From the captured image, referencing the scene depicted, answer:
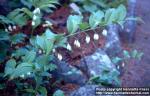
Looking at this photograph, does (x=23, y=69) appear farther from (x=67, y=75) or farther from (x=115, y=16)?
(x=67, y=75)

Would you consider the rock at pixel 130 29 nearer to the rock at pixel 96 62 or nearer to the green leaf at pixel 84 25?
the rock at pixel 96 62

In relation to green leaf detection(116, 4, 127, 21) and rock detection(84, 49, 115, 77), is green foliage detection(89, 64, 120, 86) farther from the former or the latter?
green leaf detection(116, 4, 127, 21)

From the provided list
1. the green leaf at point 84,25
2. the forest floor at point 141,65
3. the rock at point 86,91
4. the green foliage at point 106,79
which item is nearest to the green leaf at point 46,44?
the green leaf at point 84,25

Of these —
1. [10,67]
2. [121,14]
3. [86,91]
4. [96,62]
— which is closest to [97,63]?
[96,62]

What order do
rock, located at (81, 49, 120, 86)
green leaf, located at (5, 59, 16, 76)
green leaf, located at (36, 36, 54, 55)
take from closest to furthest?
green leaf, located at (36, 36, 54, 55)
green leaf, located at (5, 59, 16, 76)
rock, located at (81, 49, 120, 86)

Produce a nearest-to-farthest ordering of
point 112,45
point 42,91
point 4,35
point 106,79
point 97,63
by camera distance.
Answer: point 42,91 < point 4,35 < point 106,79 < point 97,63 < point 112,45

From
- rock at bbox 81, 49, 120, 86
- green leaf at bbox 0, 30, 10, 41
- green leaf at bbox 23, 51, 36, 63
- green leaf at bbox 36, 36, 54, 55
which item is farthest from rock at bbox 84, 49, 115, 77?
green leaf at bbox 36, 36, 54, 55
